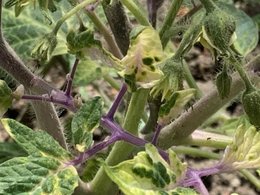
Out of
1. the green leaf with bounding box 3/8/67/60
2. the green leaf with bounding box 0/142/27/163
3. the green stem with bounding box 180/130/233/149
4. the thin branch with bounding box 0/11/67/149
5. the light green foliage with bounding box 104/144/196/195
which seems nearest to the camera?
the light green foliage with bounding box 104/144/196/195

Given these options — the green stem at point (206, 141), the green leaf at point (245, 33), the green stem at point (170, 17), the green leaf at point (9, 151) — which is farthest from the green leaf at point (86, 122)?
the green leaf at point (245, 33)

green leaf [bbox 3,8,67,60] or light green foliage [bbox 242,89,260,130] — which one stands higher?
light green foliage [bbox 242,89,260,130]

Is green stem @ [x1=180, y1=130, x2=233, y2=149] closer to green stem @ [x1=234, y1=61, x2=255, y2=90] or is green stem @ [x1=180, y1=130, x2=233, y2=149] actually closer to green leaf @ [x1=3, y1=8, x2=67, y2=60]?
green stem @ [x1=234, y1=61, x2=255, y2=90]

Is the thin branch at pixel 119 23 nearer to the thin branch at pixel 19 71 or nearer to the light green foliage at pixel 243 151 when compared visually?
the thin branch at pixel 19 71

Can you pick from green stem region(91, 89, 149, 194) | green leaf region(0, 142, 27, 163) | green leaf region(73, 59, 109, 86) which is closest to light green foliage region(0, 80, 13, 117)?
green stem region(91, 89, 149, 194)

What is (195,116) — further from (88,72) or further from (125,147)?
(88,72)
